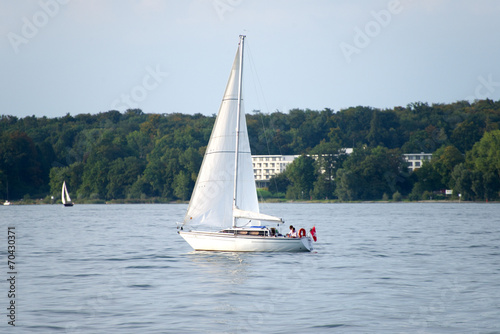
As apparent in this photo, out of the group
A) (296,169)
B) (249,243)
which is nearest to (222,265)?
(249,243)

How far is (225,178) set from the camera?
40781 mm

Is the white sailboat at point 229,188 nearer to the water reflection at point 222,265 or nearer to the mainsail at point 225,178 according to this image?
the mainsail at point 225,178

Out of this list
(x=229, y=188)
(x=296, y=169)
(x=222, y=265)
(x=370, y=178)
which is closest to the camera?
(x=222, y=265)

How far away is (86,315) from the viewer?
79.9 feet

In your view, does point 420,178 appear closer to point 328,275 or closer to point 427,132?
point 427,132

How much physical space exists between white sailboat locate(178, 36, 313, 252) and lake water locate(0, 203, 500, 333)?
1329mm

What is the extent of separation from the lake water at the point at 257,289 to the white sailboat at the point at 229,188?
52.3 inches

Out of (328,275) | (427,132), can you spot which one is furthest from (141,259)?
(427,132)

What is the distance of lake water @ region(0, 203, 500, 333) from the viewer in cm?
2297

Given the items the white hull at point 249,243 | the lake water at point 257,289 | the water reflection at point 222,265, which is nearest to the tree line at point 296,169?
the lake water at point 257,289

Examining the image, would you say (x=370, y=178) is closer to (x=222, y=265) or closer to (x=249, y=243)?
(x=249, y=243)

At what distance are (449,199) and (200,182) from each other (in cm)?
12643

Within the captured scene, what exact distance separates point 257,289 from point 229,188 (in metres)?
11.4

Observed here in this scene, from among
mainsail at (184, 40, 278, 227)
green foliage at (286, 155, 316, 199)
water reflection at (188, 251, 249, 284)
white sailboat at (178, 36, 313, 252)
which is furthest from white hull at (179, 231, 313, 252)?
green foliage at (286, 155, 316, 199)
